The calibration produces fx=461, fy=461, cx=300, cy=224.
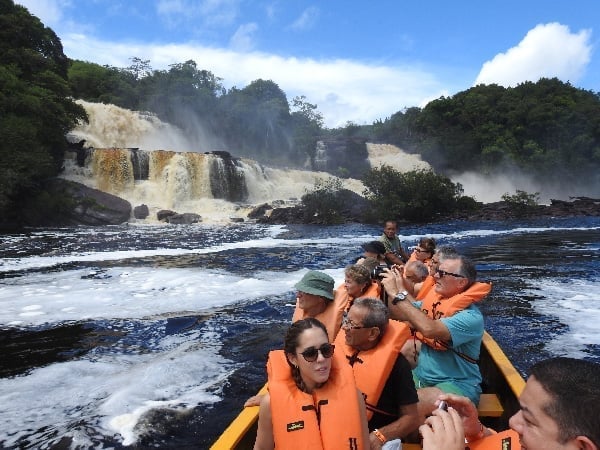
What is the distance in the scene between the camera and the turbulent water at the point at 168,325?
461 cm

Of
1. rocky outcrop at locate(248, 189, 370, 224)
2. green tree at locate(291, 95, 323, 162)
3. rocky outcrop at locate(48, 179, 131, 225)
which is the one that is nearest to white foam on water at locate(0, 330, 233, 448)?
rocky outcrop at locate(48, 179, 131, 225)

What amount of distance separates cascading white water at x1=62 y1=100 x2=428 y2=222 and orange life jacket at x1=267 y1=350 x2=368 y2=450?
26.8m

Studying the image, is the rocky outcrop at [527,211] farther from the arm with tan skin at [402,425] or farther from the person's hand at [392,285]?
the arm with tan skin at [402,425]

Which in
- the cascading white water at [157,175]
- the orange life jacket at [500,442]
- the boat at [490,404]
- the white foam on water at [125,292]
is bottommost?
the white foam on water at [125,292]

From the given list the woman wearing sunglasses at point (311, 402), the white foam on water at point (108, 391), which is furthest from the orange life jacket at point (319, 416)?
the white foam on water at point (108, 391)

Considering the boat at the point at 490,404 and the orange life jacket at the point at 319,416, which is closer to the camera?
the orange life jacket at the point at 319,416

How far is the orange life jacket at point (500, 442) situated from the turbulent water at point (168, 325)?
2.85m

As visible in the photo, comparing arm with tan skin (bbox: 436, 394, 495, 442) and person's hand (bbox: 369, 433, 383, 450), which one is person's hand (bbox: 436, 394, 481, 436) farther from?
person's hand (bbox: 369, 433, 383, 450)

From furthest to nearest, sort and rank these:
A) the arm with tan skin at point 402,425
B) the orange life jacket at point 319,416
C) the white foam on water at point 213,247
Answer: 1. the white foam on water at point 213,247
2. the arm with tan skin at point 402,425
3. the orange life jacket at point 319,416

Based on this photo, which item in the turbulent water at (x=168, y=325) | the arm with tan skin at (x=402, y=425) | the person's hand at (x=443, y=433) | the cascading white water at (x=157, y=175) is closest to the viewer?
the person's hand at (x=443, y=433)

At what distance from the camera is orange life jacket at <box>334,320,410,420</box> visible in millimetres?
2732

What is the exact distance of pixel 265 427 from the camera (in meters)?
2.41

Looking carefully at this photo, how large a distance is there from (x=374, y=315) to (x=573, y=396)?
1546 millimetres

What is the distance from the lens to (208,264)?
13.6 metres
